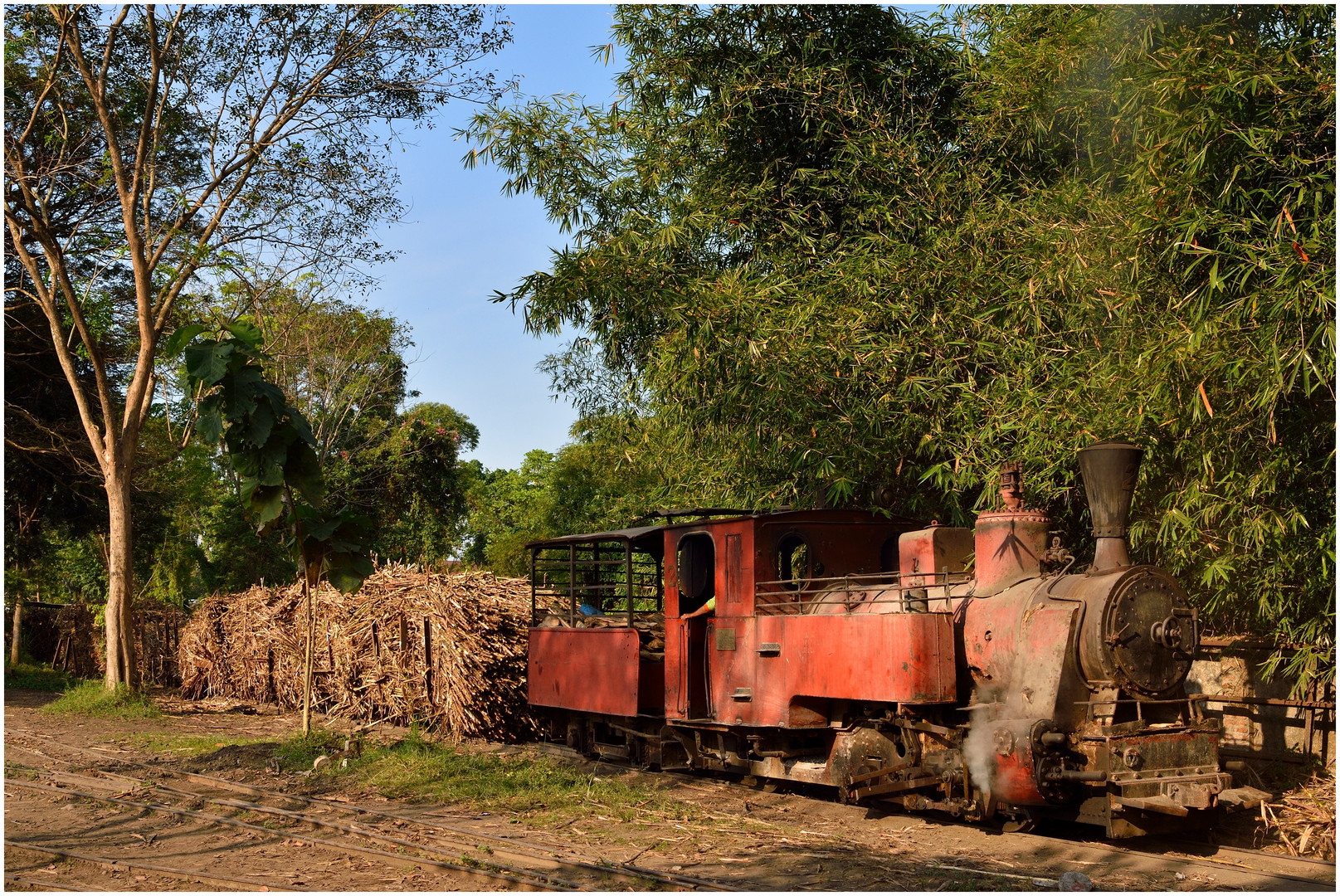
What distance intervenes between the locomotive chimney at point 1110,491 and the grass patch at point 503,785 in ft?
12.8

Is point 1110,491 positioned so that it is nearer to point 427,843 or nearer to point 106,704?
point 427,843

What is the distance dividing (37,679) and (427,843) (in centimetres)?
1892

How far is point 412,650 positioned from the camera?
47.1ft

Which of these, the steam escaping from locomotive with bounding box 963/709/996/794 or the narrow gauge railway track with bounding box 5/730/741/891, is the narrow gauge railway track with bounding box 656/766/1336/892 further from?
the narrow gauge railway track with bounding box 5/730/741/891

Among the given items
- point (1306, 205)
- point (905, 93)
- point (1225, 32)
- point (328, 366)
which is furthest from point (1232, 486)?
point (328, 366)

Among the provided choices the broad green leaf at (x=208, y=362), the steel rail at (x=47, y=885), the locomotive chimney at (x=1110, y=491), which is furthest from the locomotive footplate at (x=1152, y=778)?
the broad green leaf at (x=208, y=362)

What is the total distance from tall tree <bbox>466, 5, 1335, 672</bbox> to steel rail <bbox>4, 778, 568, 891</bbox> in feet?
18.2

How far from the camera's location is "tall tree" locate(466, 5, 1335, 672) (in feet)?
25.6

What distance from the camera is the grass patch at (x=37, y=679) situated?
21266 mm

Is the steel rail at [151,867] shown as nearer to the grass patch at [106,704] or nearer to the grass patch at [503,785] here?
the grass patch at [503,785]

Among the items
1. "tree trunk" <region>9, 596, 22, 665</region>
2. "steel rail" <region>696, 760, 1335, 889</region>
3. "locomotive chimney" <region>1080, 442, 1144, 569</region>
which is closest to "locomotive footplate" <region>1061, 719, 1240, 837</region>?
"steel rail" <region>696, 760, 1335, 889</region>

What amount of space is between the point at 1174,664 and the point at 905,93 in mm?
7844

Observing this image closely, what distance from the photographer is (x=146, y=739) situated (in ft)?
44.8

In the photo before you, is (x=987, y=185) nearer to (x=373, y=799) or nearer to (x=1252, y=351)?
(x=1252, y=351)
